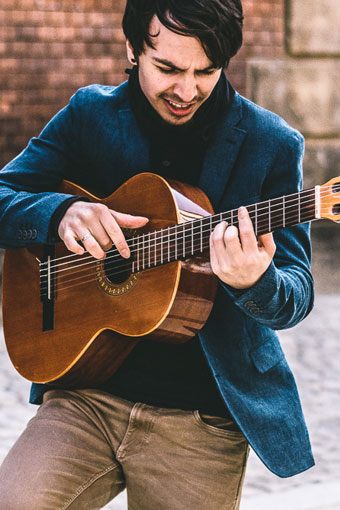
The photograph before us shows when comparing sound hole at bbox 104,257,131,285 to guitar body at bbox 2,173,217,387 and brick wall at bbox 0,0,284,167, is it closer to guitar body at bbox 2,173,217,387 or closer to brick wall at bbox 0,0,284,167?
guitar body at bbox 2,173,217,387

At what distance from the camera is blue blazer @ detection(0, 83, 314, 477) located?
2203 mm

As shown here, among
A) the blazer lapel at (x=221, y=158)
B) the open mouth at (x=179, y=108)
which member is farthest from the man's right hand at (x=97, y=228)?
the open mouth at (x=179, y=108)

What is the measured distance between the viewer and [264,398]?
2.26 m

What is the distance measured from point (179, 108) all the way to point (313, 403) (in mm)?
2988

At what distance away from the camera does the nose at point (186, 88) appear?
2.21 m

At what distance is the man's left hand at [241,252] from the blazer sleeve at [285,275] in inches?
1.5

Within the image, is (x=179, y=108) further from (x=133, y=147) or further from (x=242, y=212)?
(x=242, y=212)

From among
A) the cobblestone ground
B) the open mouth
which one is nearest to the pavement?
the cobblestone ground

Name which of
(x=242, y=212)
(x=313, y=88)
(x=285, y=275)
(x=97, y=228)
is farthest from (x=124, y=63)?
(x=242, y=212)

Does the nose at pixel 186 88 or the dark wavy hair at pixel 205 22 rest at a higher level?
the dark wavy hair at pixel 205 22

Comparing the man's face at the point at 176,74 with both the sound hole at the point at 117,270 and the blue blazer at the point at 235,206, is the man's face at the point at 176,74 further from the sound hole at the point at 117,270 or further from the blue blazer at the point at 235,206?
the sound hole at the point at 117,270

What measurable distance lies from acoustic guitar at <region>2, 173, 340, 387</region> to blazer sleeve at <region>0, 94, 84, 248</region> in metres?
0.08

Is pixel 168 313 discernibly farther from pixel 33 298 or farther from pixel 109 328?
pixel 33 298

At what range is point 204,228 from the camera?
2133 millimetres
